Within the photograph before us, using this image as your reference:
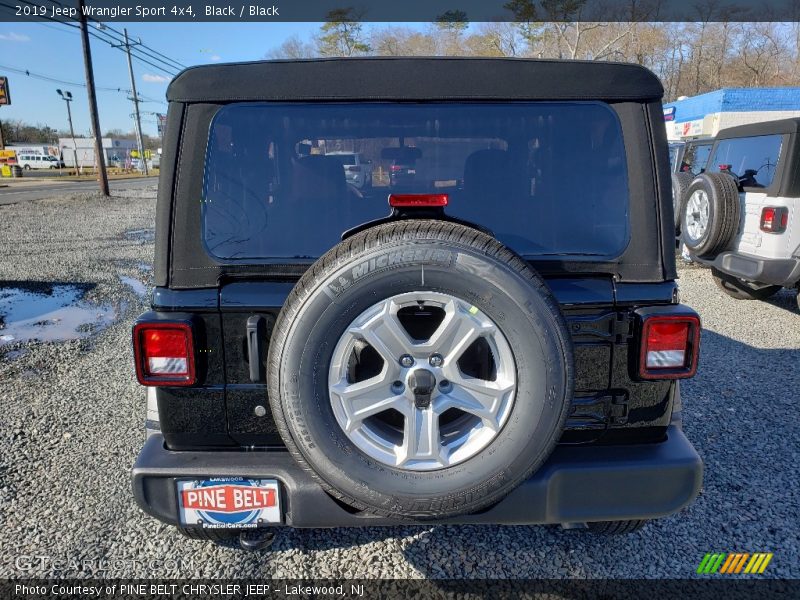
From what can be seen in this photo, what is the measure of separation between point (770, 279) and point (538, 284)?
523cm

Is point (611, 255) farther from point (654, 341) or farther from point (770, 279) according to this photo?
point (770, 279)

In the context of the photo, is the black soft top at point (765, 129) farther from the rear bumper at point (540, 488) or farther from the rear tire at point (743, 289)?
the rear bumper at point (540, 488)

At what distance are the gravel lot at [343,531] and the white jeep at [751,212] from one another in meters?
1.07

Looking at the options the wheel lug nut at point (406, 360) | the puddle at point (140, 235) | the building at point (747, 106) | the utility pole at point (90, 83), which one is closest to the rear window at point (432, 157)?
the wheel lug nut at point (406, 360)

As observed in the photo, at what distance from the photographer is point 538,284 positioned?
1.67 metres

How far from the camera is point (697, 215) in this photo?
21.8ft

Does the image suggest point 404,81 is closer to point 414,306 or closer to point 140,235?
point 414,306

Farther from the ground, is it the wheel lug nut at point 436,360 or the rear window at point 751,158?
the rear window at point 751,158

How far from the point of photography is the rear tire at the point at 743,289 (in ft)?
22.0

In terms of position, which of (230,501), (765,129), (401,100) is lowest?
(230,501)

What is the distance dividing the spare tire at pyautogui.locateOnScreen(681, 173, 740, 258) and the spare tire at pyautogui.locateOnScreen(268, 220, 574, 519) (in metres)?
5.60

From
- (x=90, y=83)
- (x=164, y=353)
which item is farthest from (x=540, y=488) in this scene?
(x=90, y=83)

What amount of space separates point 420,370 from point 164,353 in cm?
94

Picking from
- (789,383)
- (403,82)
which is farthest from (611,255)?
(789,383)
